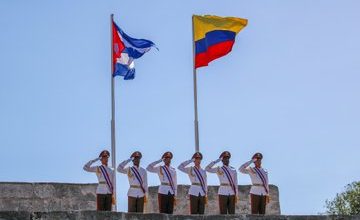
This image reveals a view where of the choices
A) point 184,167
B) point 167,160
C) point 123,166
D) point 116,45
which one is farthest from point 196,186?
point 116,45

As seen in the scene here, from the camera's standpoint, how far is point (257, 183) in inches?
1043

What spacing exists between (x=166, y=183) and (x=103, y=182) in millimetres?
1294

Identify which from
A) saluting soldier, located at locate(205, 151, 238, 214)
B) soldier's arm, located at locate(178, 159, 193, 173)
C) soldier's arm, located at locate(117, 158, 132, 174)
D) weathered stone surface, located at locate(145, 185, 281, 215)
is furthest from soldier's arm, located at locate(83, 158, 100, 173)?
saluting soldier, located at locate(205, 151, 238, 214)

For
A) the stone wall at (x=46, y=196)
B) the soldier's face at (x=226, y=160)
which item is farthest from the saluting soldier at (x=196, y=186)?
the stone wall at (x=46, y=196)

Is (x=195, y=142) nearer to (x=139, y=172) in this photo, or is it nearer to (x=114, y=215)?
(x=139, y=172)

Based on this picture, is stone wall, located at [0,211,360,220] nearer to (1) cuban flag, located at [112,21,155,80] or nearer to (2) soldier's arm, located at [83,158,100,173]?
(2) soldier's arm, located at [83,158,100,173]

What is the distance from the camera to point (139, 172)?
2556 cm

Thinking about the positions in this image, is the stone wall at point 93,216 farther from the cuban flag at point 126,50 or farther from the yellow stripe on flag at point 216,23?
the yellow stripe on flag at point 216,23

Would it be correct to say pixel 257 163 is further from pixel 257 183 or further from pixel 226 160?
pixel 226 160

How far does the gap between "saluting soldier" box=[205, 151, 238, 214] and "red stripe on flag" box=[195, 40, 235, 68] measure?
13.2 feet

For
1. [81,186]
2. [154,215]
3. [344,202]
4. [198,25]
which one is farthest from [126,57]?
[344,202]

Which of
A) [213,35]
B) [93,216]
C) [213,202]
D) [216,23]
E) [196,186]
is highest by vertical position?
[216,23]

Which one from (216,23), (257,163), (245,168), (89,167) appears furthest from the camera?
(216,23)

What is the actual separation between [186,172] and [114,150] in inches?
97.7
